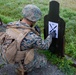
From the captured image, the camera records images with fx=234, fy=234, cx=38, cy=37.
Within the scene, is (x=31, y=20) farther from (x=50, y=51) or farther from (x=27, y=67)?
(x=50, y=51)

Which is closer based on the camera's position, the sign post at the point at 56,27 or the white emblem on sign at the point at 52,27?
the sign post at the point at 56,27

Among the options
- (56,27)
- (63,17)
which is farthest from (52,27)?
(63,17)

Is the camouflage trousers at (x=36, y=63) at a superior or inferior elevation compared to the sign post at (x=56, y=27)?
inferior

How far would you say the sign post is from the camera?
3.99 meters

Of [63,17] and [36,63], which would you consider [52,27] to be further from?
[63,17]

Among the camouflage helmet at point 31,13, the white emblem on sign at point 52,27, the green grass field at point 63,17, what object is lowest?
the green grass field at point 63,17


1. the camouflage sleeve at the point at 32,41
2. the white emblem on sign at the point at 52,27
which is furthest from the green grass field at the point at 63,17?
the camouflage sleeve at the point at 32,41

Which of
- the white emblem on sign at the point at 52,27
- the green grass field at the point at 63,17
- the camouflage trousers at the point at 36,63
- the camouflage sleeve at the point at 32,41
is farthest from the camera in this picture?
the green grass field at the point at 63,17

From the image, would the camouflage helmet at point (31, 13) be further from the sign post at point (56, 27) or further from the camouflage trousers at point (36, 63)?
the camouflage trousers at point (36, 63)

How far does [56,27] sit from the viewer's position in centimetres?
412

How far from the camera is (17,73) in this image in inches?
165

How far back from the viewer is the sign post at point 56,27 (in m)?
3.99

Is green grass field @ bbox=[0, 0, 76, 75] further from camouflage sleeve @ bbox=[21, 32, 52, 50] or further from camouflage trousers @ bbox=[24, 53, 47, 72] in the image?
camouflage sleeve @ bbox=[21, 32, 52, 50]

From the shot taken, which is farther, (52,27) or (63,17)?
(63,17)
